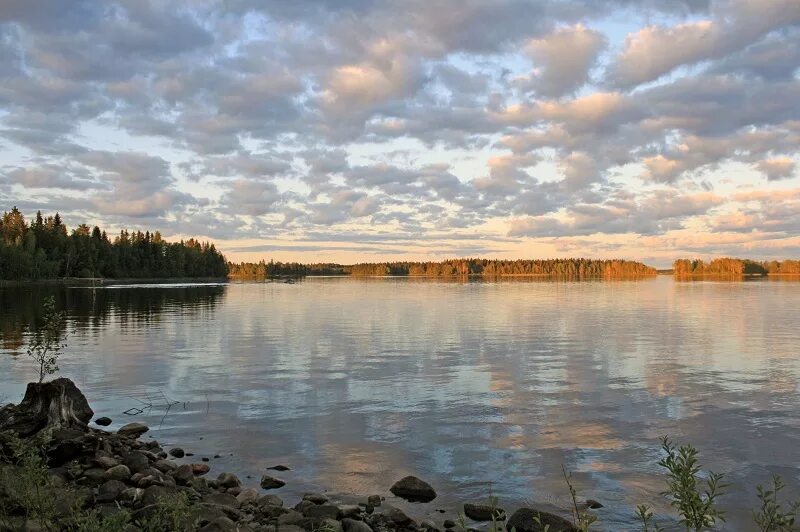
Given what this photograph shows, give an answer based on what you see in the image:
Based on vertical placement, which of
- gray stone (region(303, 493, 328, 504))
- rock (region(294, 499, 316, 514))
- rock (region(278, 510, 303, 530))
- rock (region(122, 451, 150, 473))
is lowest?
gray stone (region(303, 493, 328, 504))

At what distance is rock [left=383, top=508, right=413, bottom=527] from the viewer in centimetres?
1662

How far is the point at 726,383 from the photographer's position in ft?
121

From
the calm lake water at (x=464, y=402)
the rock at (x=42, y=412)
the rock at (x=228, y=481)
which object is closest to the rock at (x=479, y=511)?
the calm lake water at (x=464, y=402)

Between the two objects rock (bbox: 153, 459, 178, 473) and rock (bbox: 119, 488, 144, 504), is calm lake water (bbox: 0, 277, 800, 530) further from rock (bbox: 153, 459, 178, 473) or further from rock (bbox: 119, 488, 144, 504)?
rock (bbox: 119, 488, 144, 504)


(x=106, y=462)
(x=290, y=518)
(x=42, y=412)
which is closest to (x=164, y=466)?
(x=106, y=462)

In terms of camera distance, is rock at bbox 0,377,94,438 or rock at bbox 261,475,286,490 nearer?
rock at bbox 261,475,286,490

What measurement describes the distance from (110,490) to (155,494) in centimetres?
166

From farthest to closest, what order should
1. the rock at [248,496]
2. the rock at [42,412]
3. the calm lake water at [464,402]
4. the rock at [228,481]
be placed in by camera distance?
the rock at [42,412] → the calm lake water at [464,402] → the rock at [228,481] → the rock at [248,496]

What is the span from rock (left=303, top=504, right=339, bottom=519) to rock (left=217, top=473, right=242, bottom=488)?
3.53 m

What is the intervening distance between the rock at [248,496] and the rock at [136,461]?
3962 millimetres

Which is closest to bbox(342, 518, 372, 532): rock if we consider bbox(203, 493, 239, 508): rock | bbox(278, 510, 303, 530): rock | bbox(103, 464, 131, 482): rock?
bbox(278, 510, 303, 530): rock

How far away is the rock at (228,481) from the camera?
63.6 feet

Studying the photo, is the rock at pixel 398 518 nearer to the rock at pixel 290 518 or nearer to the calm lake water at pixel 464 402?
the calm lake water at pixel 464 402

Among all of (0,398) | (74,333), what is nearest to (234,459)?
(0,398)
